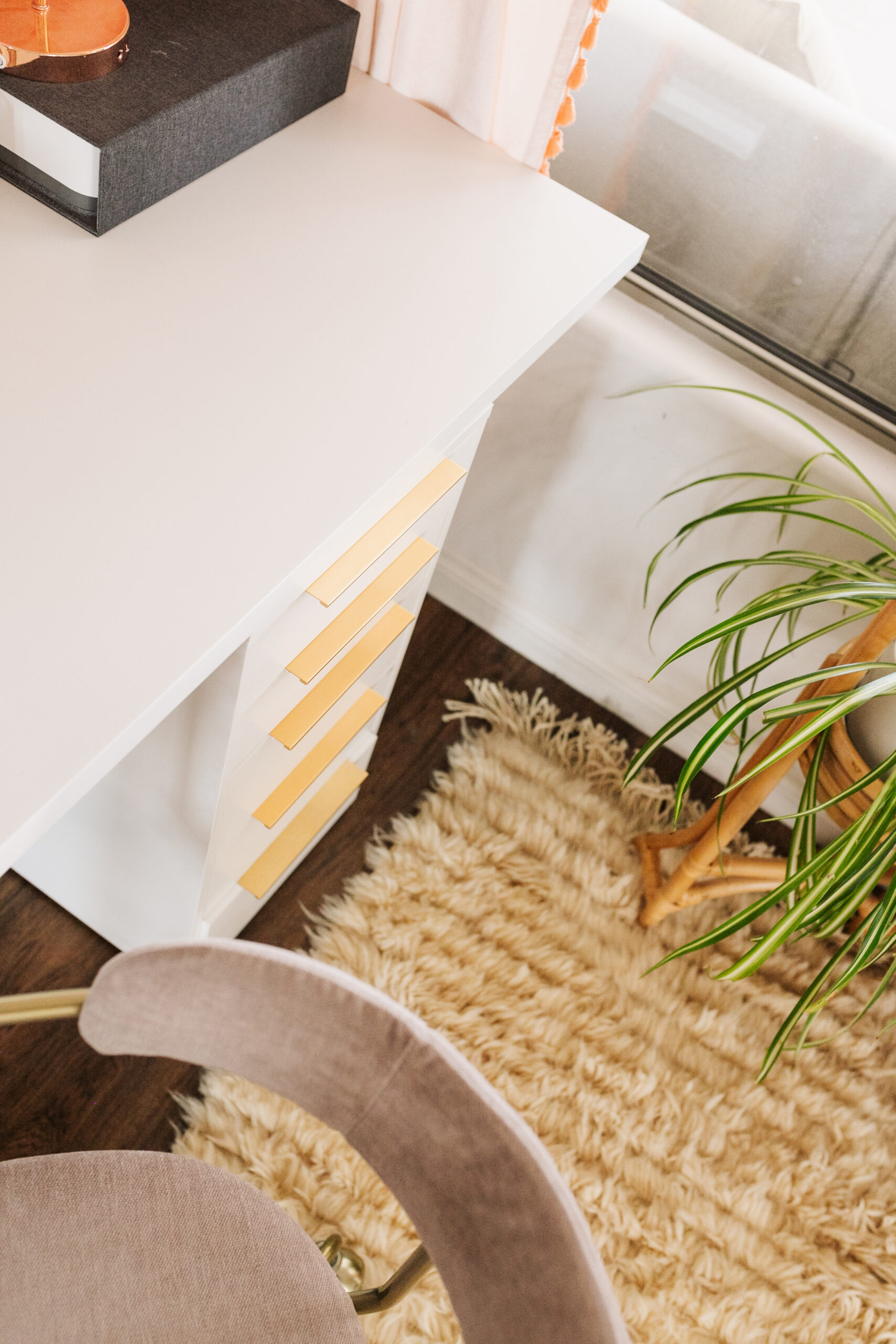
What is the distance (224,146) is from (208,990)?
63cm

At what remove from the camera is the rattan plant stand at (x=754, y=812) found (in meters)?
1.08

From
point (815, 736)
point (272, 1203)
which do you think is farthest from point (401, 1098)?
point (815, 736)

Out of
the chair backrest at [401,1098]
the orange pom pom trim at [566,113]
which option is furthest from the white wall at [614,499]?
the chair backrest at [401,1098]

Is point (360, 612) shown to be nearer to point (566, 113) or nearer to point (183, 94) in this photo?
point (183, 94)

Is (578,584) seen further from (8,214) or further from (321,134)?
(8,214)

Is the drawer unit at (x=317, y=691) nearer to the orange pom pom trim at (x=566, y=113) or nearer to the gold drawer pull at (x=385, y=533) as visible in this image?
the gold drawer pull at (x=385, y=533)

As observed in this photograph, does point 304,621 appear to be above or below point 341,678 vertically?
above

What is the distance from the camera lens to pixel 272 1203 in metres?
0.71

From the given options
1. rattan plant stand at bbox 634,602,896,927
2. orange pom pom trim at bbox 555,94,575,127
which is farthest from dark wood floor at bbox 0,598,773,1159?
orange pom pom trim at bbox 555,94,575,127

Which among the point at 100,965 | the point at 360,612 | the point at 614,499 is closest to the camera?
the point at 360,612

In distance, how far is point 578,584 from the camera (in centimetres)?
148

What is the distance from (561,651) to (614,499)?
27 cm

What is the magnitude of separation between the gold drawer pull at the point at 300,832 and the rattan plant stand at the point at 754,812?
14.9 inches

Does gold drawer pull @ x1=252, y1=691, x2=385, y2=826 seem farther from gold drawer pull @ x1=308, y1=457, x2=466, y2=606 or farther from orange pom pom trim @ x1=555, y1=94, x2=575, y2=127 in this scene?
orange pom pom trim @ x1=555, y1=94, x2=575, y2=127
